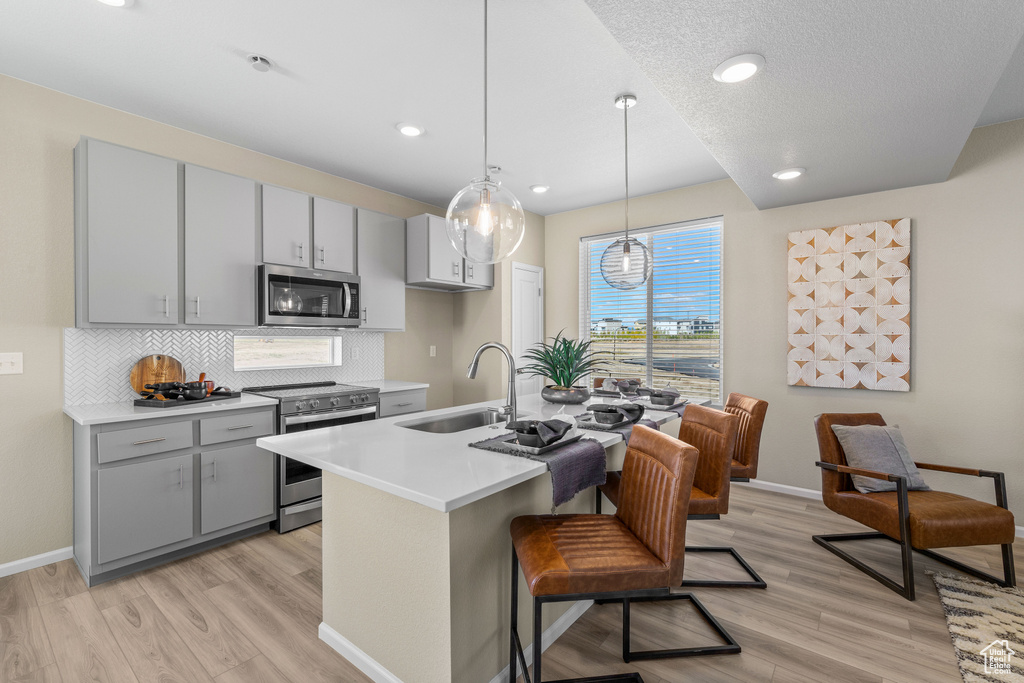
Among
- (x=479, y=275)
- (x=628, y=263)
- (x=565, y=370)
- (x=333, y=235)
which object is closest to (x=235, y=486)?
(x=333, y=235)

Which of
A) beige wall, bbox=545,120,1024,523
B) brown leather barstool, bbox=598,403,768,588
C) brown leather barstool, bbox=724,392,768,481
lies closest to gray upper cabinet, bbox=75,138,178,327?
brown leather barstool, bbox=598,403,768,588

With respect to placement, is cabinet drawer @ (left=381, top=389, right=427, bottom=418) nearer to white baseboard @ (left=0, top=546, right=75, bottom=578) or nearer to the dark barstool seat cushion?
white baseboard @ (left=0, top=546, right=75, bottom=578)

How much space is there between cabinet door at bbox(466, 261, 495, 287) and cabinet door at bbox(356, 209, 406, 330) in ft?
2.07

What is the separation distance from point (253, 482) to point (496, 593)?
2075mm

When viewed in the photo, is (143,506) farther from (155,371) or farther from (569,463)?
(569,463)

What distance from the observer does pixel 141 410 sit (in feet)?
8.69

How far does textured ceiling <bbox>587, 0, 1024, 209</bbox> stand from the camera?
1.57 m

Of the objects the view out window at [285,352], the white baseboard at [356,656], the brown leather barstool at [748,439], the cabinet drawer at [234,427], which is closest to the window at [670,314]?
the brown leather barstool at [748,439]

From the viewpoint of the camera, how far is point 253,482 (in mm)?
3016

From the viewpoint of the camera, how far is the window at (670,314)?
430 centimetres

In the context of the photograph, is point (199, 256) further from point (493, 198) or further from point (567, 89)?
point (567, 89)

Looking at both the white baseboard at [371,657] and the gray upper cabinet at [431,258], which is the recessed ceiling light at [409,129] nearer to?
the gray upper cabinet at [431,258]

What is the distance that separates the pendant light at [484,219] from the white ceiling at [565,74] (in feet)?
1.89

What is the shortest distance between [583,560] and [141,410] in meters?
2.64
